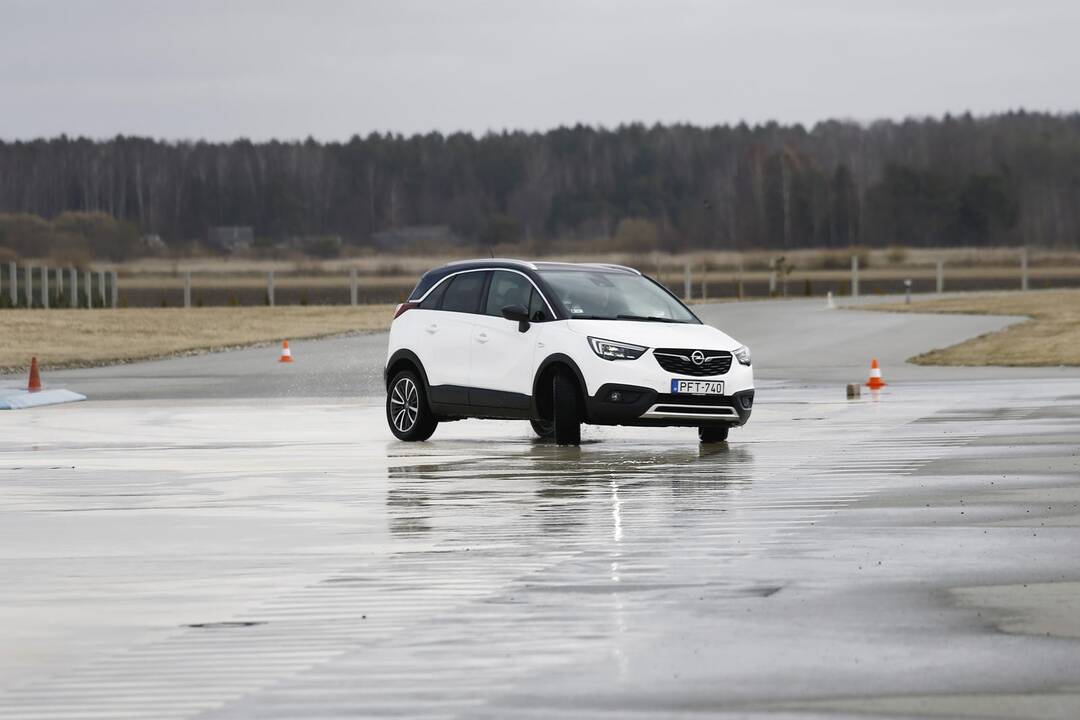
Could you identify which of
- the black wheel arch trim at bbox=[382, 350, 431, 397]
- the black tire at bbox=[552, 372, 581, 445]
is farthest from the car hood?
the black wheel arch trim at bbox=[382, 350, 431, 397]

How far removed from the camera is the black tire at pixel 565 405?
62.3 feet

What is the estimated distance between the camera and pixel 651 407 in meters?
18.7

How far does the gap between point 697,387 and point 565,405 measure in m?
1.22

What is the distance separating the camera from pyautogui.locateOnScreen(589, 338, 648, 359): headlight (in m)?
18.8

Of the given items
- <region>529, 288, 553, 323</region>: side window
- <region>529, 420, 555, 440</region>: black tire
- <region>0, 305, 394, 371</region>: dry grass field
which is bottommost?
<region>0, 305, 394, 371</region>: dry grass field

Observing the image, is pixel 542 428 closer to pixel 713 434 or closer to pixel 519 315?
pixel 519 315

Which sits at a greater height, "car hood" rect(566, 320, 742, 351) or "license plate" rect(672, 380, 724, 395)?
"car hood" rect(566, 320, 742, 351)

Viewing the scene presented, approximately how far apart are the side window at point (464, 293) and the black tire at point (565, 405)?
1790 millimetres

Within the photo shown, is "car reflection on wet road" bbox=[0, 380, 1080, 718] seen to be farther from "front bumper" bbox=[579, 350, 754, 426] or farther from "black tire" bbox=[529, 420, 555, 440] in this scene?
"black tire" bbox=[529, 420, 555, 440]

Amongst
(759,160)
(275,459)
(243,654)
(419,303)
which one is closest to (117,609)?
(243,654)

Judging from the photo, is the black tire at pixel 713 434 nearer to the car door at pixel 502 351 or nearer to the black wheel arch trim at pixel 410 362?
the car door at pixel 502 351

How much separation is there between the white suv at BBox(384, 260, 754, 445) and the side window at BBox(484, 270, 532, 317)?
14 mm

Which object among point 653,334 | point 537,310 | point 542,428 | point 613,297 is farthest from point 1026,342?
point 653,334

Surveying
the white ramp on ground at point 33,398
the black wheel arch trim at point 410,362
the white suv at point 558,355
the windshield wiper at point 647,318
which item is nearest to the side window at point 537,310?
the white suv at point 558,355
